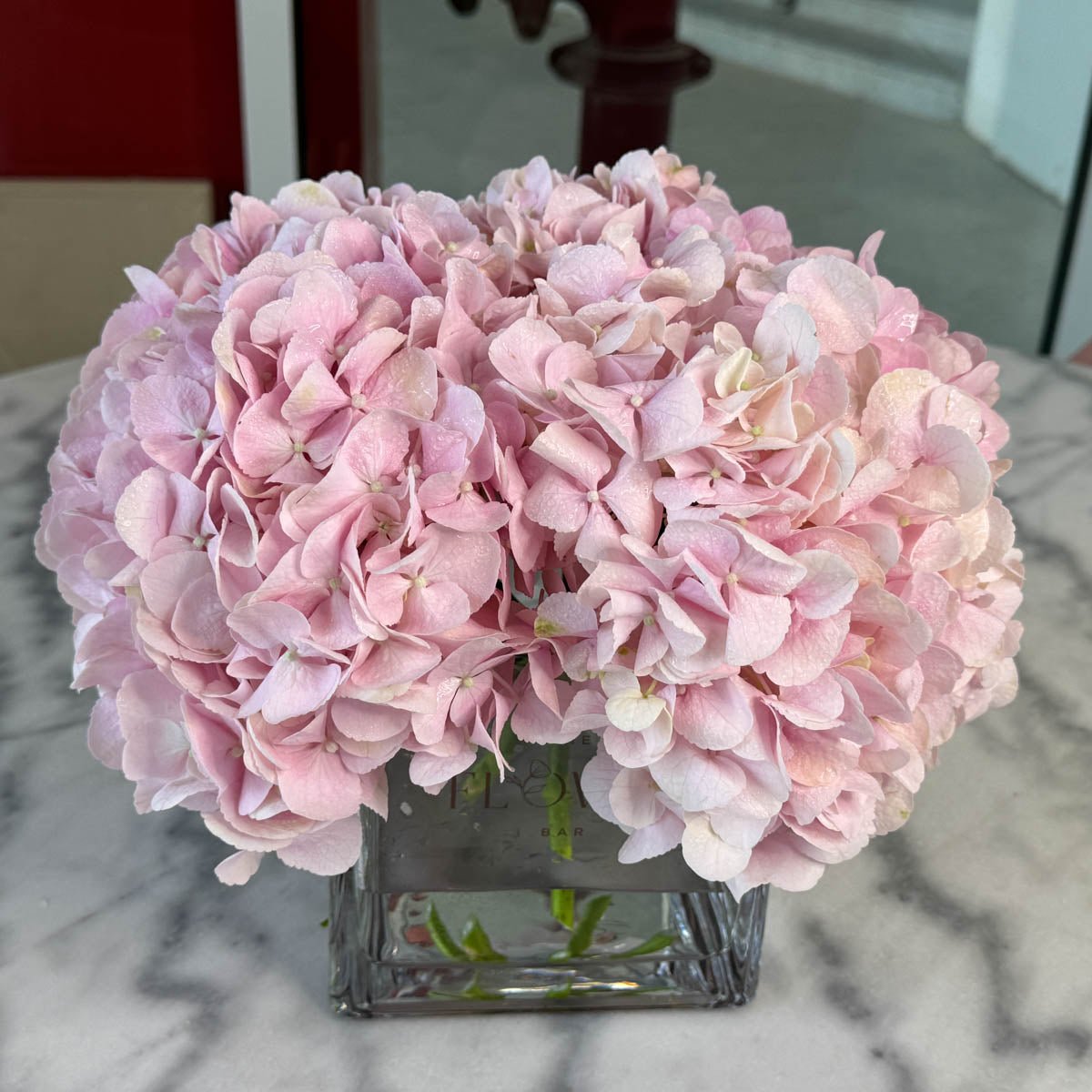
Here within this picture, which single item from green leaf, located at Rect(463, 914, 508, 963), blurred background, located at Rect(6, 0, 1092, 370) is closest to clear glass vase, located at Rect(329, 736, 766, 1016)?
green leaf, located at Rect(463, 914, 508, 963)

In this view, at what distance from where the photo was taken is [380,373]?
17.1 inches

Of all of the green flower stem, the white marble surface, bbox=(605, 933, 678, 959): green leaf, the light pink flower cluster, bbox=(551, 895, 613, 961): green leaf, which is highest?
the light pink flower cluster

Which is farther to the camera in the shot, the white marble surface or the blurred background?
the blurred background

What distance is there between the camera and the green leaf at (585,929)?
60cm

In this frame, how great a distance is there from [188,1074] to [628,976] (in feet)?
0.65

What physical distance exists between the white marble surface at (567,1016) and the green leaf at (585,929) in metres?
0.03

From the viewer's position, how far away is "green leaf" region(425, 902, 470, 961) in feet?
1.95

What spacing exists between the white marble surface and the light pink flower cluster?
13 centimetres

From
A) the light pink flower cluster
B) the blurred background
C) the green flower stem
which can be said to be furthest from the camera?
the blurred background

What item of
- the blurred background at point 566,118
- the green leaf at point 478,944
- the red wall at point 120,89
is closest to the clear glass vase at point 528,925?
the green leaf at point 478,944

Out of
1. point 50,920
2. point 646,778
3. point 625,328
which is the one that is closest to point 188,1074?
point 50,920

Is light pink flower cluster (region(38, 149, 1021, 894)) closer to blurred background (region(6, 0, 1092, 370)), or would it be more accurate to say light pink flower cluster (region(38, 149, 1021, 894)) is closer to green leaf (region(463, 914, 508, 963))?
green leaf (region(463, 914, 508, 963))

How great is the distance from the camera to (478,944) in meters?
0.60

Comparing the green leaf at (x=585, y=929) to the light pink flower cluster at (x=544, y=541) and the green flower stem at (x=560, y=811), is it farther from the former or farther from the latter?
the light pink flower cluster at (x=544, y=541)
